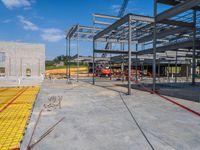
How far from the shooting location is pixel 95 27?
20.4 m

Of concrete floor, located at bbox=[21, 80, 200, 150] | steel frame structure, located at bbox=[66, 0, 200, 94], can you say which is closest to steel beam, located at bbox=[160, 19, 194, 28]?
steel frame structure, located at bbox=[66, 0, 200, 94]

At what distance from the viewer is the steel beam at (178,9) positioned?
7.63m

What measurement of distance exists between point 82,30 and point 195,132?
18008mm

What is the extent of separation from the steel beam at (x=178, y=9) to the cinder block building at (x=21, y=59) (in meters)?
25.1

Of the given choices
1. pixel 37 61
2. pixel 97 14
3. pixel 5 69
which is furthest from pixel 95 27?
pixel 5 69

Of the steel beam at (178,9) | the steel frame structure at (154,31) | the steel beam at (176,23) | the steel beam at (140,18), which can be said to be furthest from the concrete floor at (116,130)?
the steel beam at (176,23)

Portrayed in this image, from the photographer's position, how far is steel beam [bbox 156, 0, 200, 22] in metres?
7.63

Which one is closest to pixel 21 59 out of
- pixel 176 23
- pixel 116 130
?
pixel 176 23

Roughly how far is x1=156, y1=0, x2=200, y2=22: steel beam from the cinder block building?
2512cm

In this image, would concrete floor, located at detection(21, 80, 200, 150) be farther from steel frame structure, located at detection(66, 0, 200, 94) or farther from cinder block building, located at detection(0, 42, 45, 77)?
cinder block building, located at detection(0, 42, 45, 77)

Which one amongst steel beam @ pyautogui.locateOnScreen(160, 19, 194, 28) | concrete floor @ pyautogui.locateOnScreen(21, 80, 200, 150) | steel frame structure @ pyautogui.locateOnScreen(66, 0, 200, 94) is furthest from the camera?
steel beam @ pyautogui.locateOnScreen(160, 19, 194, 28)

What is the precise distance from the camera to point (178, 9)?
8344 mm

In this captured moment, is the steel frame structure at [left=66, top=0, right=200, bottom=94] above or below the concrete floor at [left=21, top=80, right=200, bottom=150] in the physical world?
above

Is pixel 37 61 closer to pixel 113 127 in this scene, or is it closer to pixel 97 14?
pixel 97 14
